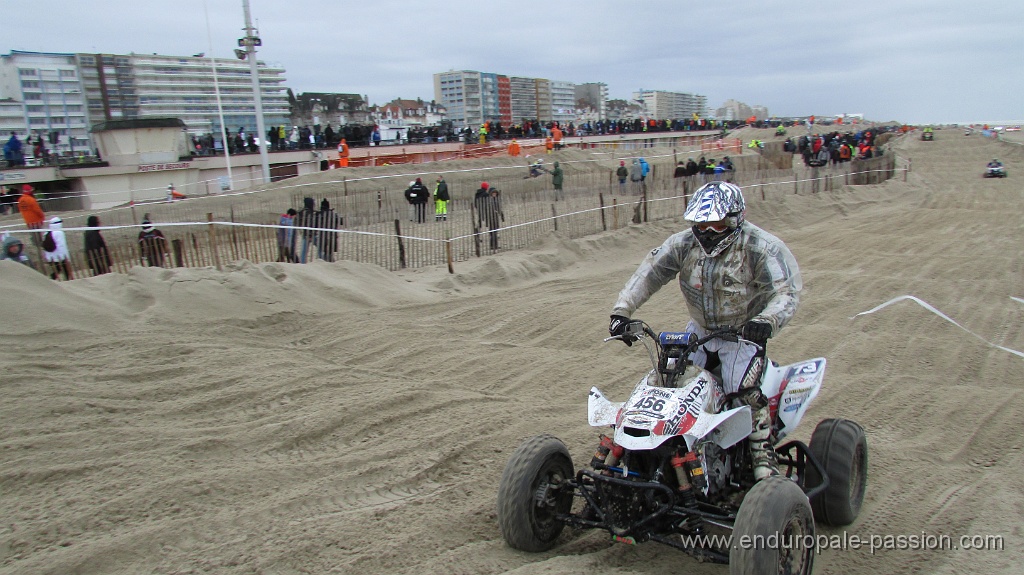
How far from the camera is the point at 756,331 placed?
3.91 m

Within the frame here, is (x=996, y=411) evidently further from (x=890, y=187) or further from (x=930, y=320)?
(x=890, y=187)

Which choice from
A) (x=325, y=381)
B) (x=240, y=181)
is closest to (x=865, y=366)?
(x=325, y=381)

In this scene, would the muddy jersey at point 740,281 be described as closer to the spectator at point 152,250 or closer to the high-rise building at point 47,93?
the spectator at point 152,250

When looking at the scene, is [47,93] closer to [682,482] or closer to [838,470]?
[682,482]

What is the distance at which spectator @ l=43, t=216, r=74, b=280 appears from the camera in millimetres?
10359

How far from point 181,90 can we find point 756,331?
182 ft

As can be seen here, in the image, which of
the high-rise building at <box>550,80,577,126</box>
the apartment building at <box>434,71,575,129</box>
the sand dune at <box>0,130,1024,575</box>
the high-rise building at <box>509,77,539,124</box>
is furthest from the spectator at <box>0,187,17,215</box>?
the high-rise building at <box>550,80,577,126</box>

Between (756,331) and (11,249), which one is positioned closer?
(756,331)

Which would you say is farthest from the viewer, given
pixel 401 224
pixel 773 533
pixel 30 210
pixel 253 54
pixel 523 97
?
pixel 523 97

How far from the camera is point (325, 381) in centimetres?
680

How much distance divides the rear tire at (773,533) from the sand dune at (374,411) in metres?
0.60

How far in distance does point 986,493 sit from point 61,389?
7386 millimetres

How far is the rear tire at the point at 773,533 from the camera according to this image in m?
3.17

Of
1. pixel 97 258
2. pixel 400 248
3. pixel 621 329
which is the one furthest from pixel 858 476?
pixel 97 258
